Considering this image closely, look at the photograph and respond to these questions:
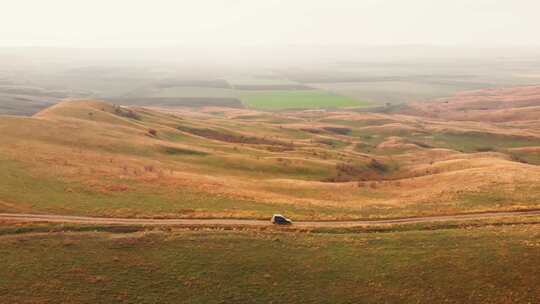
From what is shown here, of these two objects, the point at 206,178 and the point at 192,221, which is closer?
the point at 192,221

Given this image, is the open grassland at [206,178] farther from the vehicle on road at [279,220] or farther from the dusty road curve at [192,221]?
the vehicle on road at [279,220]

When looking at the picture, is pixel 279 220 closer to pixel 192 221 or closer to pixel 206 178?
pixel 192 221

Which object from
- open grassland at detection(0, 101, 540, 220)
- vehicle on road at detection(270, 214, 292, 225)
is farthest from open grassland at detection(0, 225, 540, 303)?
open grassland at detection(0, 101, 540, 220)

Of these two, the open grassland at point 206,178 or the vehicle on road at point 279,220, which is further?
the open grassland at point 206,178

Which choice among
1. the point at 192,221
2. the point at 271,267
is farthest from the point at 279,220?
the point at 192,221

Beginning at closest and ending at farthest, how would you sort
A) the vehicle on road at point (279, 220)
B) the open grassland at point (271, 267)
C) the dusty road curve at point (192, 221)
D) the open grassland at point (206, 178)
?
the open grassland at point (271, 267) → the dusty road curve at point (192, 221) → the vehicle on road at point (279, 220) → the open grassland at point (206, 178)

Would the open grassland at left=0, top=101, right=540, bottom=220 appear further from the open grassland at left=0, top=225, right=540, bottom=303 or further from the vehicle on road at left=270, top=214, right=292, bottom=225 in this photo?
the open grassland at left=0, top=225, right=540, bottom=303

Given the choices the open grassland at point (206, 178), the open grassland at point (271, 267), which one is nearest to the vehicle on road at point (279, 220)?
the open grassland at point (271, 267)

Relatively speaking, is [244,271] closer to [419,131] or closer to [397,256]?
[397,256]

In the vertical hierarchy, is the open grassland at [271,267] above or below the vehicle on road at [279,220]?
below
